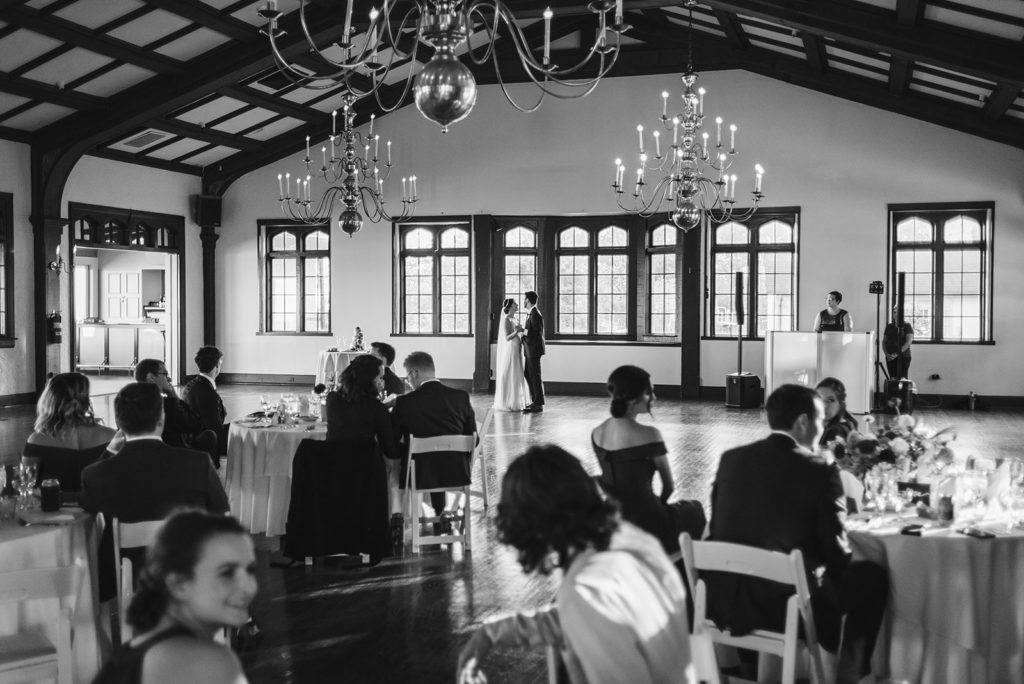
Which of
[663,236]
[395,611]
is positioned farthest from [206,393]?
[663,236]

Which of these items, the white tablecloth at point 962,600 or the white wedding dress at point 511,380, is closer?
the white tablecloth at point 962,600

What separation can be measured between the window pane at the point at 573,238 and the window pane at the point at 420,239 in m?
2.25

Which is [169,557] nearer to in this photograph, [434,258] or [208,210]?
[434,258]

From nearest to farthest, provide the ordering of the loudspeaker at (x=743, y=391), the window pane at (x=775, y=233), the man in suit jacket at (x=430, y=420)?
the man in suit jacket at (x=430, y=420) → the loudspeaker at (x=743, y=391) → the window pane at (x=775, y=233)

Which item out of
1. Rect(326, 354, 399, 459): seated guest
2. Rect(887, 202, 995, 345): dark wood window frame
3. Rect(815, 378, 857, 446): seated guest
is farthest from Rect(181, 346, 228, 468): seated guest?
Rect(887, 202, 995, 345): dark wood window frame

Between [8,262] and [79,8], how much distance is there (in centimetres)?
423

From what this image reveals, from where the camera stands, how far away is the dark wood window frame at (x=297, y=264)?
16.5 meters

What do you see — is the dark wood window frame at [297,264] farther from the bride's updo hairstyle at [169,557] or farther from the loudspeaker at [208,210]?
the bride's updo hairstyle at [169,557]

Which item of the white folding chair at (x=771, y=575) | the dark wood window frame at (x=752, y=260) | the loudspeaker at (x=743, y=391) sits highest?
the dark wood window frame at (x=752, y=260)

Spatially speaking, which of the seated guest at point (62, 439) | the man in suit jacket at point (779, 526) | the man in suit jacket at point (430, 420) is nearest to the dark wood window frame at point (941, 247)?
the man in suit jacket at point (430, 420)

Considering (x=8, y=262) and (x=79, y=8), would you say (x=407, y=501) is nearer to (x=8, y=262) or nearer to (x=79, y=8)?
(x=79, y=8)

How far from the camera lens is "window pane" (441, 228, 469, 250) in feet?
51.6

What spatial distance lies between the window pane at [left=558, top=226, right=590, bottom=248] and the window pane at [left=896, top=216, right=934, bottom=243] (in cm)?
464

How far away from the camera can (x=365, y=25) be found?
1189cm
